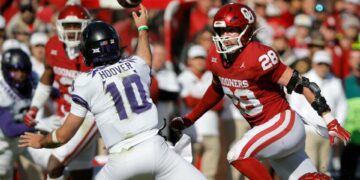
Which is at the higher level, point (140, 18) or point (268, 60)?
point (140, 18)

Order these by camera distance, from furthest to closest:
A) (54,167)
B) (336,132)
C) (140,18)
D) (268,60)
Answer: (54,167)
(140,18)
(268,60)
(336,132)

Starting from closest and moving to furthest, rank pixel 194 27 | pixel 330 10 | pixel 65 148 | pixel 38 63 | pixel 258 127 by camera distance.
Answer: pixel 258 127 → pixel 65 148 → pixel 38 63 → pixel 194 27 → pixel 330 10

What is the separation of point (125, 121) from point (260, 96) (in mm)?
Result: 1254

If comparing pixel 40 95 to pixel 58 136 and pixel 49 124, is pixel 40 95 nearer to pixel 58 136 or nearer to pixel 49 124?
pixel 49 124

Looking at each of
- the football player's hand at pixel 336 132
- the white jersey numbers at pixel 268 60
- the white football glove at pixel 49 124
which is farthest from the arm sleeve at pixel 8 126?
the football player's hand at pixel 336 132

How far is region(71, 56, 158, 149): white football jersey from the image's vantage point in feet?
24.0

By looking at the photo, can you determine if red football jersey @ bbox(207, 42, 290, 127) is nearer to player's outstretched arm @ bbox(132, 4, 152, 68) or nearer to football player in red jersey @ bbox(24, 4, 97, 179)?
player's outstretched arm @ bbox(132, 4, 152, 68)

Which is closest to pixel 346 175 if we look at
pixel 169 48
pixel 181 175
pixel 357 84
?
pixel 357 84

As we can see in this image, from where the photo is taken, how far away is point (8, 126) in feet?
31.9

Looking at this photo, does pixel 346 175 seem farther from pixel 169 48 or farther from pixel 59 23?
pixel 59 23

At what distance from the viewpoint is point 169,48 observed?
12.1 m

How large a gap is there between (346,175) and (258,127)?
13.7ft

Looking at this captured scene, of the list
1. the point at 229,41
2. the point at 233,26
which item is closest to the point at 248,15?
the point at 233,26

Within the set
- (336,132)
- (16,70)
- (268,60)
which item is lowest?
(16,70)
